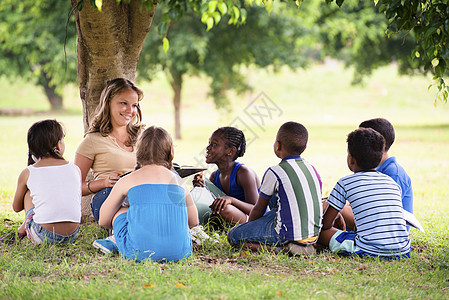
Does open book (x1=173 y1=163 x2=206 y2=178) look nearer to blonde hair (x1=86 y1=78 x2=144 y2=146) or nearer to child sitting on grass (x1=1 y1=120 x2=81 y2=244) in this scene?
blonde hair (x1=86 y1=78 x2=144 y2=146)

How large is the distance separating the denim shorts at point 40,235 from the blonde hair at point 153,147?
114 centimetres

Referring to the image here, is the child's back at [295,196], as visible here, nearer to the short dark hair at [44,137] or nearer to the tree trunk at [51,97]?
the short dark hair at [44,137]

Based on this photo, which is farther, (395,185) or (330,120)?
(330,120)

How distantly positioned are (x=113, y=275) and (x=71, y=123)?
2437 centimetres

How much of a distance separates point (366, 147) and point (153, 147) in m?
1.88

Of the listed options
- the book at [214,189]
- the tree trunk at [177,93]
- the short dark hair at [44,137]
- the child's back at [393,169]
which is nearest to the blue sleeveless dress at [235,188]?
the book at [214,189]

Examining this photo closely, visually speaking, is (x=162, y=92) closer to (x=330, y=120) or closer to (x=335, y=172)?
(x=330, y=120)

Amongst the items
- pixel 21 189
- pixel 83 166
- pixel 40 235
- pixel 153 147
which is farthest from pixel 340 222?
pixel 21 189

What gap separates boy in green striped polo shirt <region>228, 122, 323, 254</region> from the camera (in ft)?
15.3

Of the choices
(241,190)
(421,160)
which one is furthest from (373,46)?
(241,190)

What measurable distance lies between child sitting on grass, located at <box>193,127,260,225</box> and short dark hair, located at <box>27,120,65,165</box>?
57.7 inches

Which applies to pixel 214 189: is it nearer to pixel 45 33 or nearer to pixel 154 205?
pixel 154 205

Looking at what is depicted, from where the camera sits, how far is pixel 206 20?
360 cm

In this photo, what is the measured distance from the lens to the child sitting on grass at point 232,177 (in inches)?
217
